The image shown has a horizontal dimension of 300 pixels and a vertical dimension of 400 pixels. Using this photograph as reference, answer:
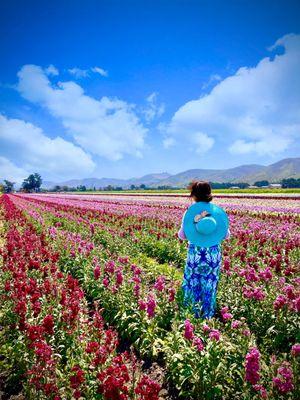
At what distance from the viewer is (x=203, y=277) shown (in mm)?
5953

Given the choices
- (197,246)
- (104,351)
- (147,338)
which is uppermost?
(197,246)

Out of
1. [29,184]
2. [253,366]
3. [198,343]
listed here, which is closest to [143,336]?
[198,343]

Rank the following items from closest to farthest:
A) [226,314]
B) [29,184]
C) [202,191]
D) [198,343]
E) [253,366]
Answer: [253,366] < [198,343] < [226,314] < [202,191] < [29,184]

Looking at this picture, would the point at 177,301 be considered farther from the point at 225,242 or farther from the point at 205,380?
the point at 225,242

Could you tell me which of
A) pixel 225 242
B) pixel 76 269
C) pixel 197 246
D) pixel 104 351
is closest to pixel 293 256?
pixel 225 242

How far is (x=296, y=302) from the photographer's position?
469 cm

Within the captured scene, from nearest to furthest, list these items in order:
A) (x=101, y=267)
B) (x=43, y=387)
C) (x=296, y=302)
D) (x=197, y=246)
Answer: (x=43, y=387) → (x=296, y=302) → (x=197, y=246) → (x=101, y=267)

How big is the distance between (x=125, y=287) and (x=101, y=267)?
155cm

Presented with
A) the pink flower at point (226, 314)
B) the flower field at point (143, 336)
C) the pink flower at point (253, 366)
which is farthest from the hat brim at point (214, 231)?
the pink flower at point (253, 366)

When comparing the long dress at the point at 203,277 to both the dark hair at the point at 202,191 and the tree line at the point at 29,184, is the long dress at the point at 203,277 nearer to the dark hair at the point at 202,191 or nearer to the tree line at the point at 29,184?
the dark hair at the point at 202,191

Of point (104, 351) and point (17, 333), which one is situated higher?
point (104, 351)

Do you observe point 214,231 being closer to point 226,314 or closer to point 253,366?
point 226,314

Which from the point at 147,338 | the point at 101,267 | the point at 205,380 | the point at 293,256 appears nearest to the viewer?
the point at 205,380

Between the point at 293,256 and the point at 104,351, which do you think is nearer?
the point at 104,351
